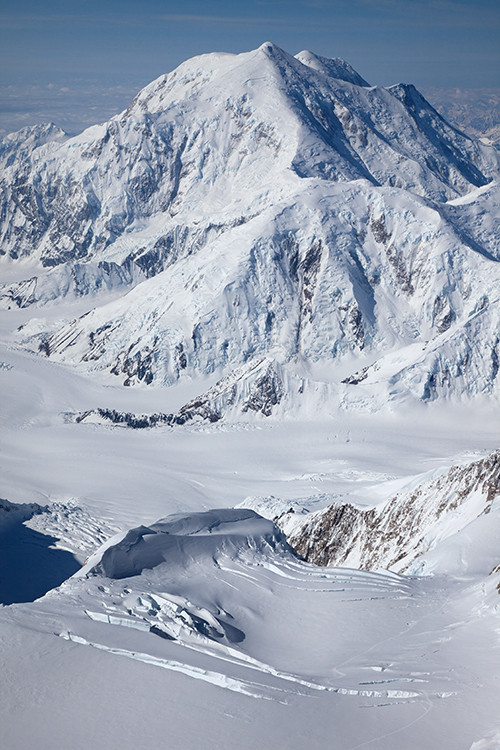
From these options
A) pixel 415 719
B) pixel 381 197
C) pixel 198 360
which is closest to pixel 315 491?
pixel 198 360

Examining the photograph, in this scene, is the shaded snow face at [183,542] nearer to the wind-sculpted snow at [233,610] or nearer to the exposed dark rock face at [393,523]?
the wind-sculpted snow at [233,610]

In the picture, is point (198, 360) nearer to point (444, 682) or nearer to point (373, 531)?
point (373, 531)

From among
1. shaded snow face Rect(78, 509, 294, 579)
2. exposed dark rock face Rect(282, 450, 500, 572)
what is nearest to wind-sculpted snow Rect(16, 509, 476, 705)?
shaded snow face Rect(78, 509, 294, 579)

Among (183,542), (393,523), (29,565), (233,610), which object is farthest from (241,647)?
(29,565)

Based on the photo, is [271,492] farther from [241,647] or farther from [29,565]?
[241,647]

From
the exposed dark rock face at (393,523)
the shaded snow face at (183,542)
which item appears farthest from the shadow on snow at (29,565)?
the shaded snow face at (183,542)

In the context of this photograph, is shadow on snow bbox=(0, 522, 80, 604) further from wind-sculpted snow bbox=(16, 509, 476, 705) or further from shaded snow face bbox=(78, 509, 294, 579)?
wind-sculpted snow bbox=(16, 509, 476, 705)

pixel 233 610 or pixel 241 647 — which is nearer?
pixel 241 647
